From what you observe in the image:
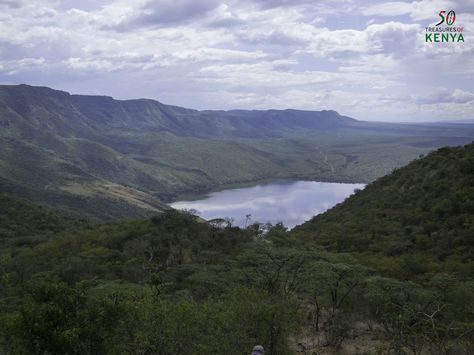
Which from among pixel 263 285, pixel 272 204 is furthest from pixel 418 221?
pixel 272 204

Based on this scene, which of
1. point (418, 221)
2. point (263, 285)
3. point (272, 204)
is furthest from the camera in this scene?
point (272, 204)

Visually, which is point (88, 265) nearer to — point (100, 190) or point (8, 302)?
point (8, 302)

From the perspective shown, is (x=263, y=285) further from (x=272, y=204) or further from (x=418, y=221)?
(x=272, y=204)

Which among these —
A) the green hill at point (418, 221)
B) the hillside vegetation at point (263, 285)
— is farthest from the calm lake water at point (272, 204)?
the hillside vegetation at point (263, 285)

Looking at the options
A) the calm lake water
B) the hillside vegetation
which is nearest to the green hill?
the hillside vegetation

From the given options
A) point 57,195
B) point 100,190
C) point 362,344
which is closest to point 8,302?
point 362,344

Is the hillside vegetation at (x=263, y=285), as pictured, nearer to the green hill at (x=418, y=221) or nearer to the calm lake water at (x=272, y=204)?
the green hill at (x=418, y=221)
